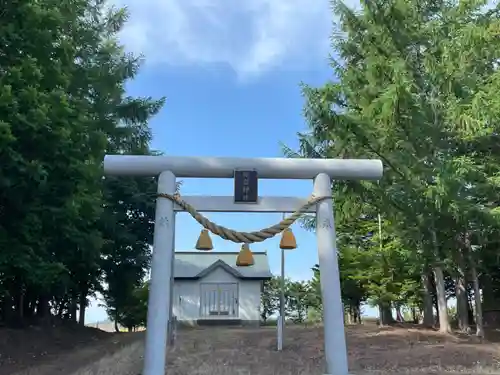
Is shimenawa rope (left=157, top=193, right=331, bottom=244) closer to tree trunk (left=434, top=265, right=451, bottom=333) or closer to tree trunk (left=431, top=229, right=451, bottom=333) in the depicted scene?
tree trunk (left=431, top=229, right=451, bottom=333)

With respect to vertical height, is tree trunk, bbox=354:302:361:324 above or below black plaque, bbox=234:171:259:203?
below

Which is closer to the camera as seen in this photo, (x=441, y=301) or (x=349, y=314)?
(x=441, y=301)

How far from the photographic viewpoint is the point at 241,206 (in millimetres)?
7516

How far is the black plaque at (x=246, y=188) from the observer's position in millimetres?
7465

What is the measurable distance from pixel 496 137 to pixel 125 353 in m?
9.31

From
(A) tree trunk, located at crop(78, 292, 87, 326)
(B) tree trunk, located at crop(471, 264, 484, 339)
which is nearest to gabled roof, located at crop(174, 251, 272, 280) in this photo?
(A) tree trunk, located at crop(78, 292, 87, 326)

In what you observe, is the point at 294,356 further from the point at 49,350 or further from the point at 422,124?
the point at 49,350

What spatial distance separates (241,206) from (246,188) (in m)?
0.26

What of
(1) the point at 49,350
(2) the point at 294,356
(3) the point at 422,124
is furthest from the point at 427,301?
(1) the point at 49,350

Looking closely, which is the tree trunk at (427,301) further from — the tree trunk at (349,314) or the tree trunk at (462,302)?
the tree trunk at (349,314)

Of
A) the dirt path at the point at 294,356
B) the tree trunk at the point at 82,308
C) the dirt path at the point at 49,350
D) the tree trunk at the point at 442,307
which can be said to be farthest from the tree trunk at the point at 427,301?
the tree trunk at the point at 82,308

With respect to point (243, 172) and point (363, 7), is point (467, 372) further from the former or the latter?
point (363, 7)

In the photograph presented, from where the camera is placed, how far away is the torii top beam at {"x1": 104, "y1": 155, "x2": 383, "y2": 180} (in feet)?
24.6

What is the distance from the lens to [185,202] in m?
7.45
